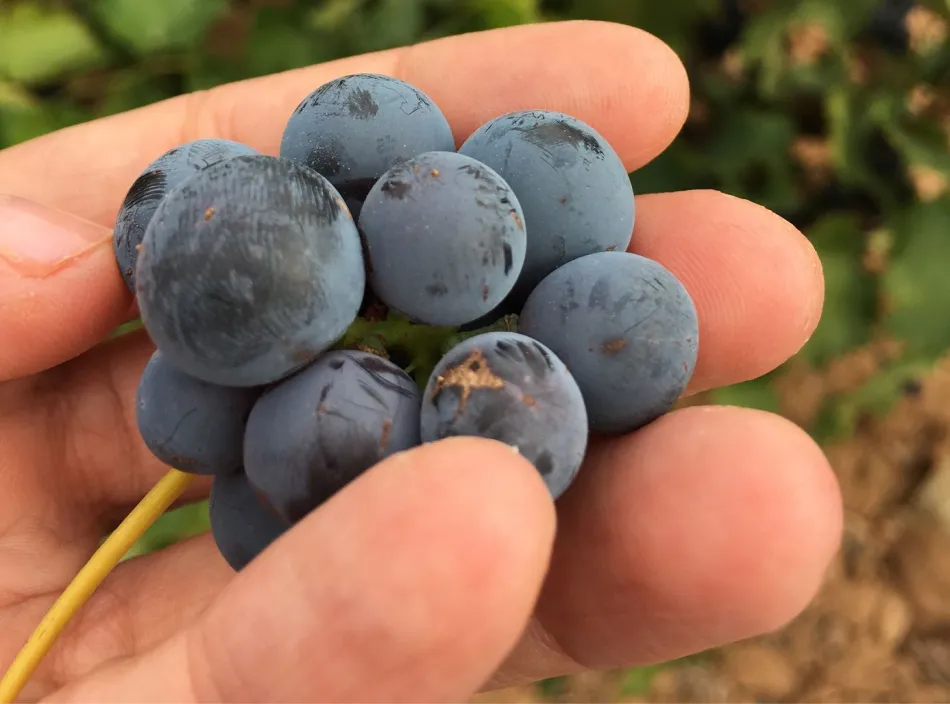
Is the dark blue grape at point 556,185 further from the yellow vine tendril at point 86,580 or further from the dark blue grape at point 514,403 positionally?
the yellow vine tendril at point 86,580

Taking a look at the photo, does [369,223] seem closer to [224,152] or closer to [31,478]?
[224,152]

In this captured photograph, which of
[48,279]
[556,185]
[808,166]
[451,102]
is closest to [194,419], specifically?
[48,279]

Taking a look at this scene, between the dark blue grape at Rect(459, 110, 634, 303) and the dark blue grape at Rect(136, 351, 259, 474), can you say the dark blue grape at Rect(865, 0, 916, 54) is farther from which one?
the dark blue grape at Rect(136, 351, 259, 474)

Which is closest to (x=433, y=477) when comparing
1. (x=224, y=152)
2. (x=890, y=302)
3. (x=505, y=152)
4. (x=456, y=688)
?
(x=456, y=688)

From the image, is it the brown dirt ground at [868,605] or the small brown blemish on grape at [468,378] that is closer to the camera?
the small brown blemish on grape at [468,378]

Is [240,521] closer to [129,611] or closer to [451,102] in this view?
[129,611]

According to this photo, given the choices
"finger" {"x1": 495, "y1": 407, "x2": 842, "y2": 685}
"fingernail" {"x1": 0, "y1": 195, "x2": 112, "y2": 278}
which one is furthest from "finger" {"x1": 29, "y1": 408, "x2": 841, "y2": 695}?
"fingernail" {"x1": 0, "y1": 195, "x2": 112, "y2": 278}

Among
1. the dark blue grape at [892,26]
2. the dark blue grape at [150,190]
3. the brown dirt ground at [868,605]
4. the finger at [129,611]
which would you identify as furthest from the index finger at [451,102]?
the brown dirt ground at [868,605]
